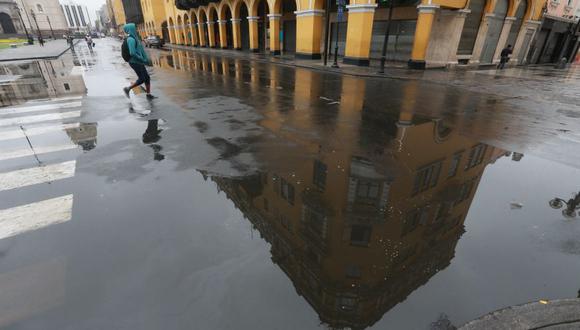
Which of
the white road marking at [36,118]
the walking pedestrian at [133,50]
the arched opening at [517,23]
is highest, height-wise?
the arched opening at [517,23]

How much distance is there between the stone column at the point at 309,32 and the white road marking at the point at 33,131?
821 inches

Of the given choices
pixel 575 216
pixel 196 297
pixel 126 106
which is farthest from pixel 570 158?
pixel 126 106

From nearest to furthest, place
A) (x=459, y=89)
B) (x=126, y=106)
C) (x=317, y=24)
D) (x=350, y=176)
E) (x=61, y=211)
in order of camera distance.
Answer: (x=61, y=211), (x=350, y=176), (x=126, y=106), (x=459, y=89), (x=317, y=24)

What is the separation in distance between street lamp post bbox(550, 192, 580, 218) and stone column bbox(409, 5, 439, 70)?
1769 centimetres

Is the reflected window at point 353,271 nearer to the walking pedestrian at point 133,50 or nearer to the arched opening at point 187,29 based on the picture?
the walking pedestrian at point 133,50

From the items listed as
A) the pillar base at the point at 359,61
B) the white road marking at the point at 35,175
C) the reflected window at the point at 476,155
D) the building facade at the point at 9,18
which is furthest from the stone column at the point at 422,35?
the building facade at the point at 9,18

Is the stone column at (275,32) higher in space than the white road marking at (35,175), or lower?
higher

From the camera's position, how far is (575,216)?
3787 millimetres

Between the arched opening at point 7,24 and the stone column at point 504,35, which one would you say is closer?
the stone column at point 504,35

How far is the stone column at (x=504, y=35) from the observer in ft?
73.7

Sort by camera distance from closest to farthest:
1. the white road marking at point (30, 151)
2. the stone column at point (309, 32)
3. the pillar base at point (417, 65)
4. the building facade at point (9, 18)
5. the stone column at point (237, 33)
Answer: the white road marking at point (30, 151) < the pillar base at point (417, 65) < the stone column at point (309, 32) < the stone column at point (237, 33) < the building facade at point (9, 18)

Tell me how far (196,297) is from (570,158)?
7.30 m

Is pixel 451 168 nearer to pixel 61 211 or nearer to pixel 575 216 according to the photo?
pixel 575 216

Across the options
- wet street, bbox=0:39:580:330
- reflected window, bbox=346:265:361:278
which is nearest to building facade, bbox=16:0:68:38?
wet street, bbox=0:39:580:330
